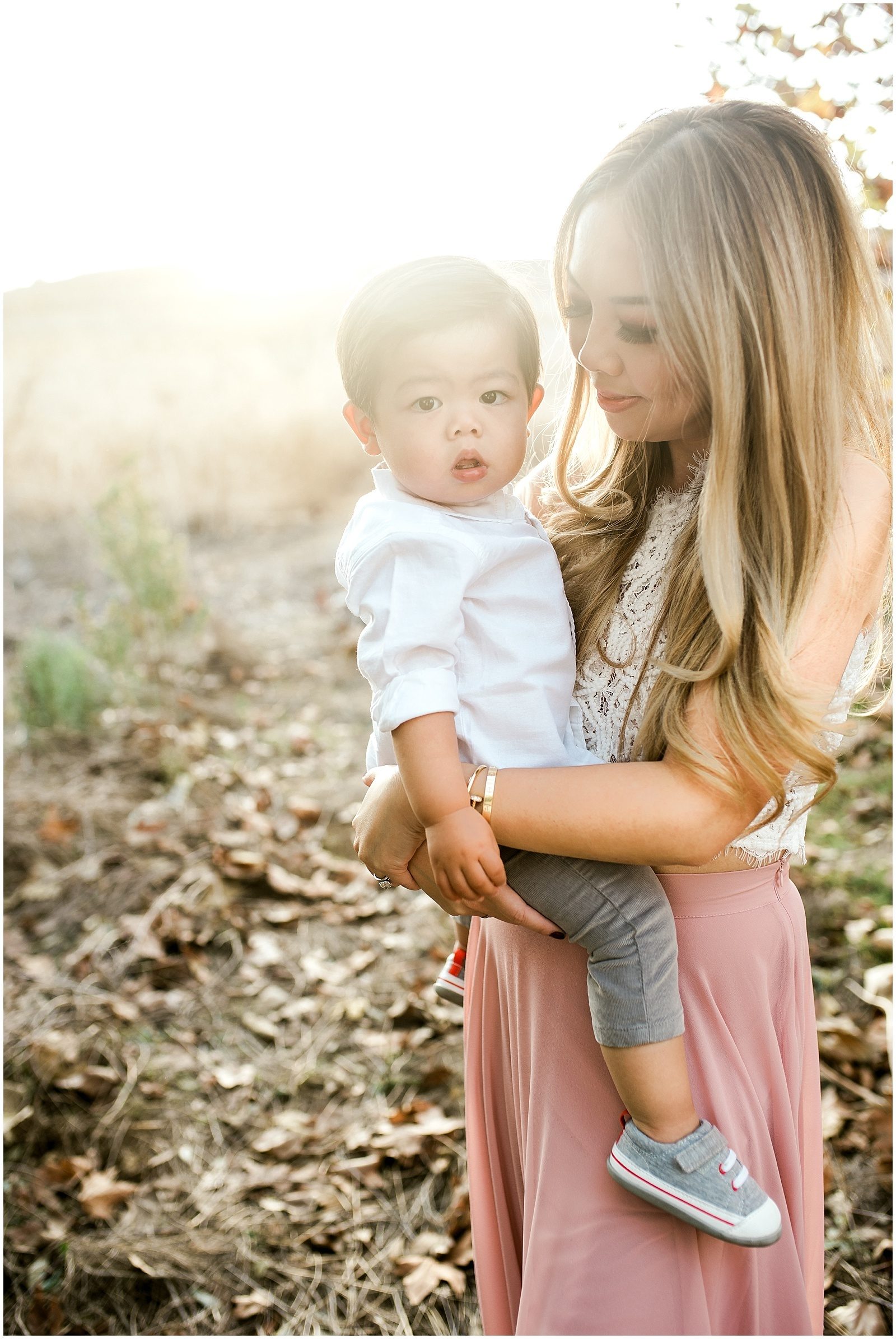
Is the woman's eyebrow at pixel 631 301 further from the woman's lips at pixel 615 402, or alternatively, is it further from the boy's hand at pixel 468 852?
the boy's hand at pixel 468 852

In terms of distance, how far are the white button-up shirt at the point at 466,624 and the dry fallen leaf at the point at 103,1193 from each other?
1908mm

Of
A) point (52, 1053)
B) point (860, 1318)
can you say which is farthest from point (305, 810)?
point (860, 1318)

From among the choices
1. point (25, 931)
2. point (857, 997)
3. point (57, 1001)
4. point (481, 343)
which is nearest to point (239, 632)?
point (25, 931)

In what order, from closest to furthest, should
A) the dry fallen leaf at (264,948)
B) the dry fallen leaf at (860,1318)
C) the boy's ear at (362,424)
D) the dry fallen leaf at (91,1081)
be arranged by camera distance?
the boy's ear at (362,424) < the dry fallen leaf at (860,1318) < the dry fallen leaf at (91,1081) < the dry fallen leaf at (264,948)

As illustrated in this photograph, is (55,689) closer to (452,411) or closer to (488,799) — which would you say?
(452,411)

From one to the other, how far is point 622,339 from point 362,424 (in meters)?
0.47

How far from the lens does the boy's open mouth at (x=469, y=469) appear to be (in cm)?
157

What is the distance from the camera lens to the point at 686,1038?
→ 5.05 feet

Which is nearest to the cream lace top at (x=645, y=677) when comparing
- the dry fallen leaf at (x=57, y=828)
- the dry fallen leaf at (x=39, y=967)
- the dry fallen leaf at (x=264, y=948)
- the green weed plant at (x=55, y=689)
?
the dry fallen leaf at (x=264, y=948)

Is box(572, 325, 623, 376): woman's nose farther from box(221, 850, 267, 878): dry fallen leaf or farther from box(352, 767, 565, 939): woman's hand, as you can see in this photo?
box(221, 850, 267, 878): dry fallen leaf

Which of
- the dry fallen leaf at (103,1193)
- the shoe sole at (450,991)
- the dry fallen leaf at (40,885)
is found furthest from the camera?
the dry fallen leaf at (40,885)

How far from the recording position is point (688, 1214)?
1.38 meters

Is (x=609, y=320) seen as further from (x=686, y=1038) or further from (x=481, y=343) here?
(x=686, y=1038)

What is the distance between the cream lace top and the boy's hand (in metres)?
0.29
